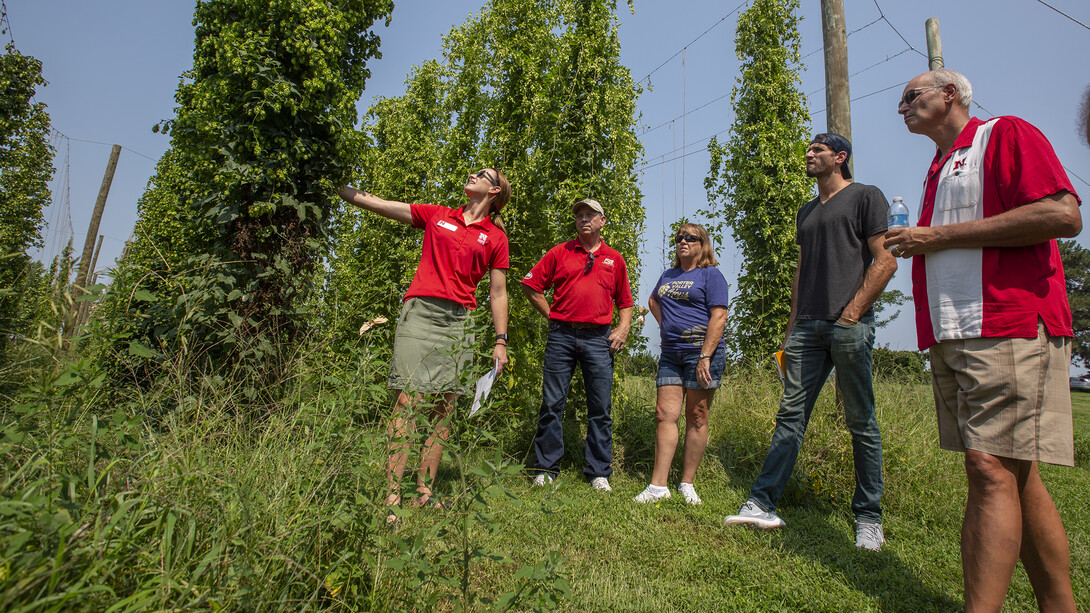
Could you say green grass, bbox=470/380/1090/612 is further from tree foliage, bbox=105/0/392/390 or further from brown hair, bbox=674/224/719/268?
tree foliage, bbox=105/0/392/390

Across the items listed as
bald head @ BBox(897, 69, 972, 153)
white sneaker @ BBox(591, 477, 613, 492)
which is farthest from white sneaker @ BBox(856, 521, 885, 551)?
bald head @ BBox(897, 69, 972, 153)

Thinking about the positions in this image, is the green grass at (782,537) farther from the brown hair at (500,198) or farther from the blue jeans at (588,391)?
the brown hair at (500,198)

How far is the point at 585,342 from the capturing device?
14.2 feet

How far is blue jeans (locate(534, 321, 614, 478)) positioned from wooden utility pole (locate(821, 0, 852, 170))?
132 inches

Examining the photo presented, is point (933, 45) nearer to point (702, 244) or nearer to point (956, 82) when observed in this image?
point (702, 244)

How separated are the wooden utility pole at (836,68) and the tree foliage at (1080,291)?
41.7 m

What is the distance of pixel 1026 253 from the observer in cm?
206

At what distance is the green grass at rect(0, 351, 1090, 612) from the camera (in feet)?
4.30

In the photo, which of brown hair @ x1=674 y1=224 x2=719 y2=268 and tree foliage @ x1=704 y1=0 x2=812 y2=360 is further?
tree foliage @ x1=704 y1=0 x2=812 y2=360

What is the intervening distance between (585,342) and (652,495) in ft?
3.83

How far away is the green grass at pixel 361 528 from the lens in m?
1.31

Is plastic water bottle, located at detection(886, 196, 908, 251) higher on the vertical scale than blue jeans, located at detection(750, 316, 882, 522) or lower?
higher

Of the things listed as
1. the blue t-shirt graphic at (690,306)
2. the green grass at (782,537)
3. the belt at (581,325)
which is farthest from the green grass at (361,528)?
the belt at (581,325)

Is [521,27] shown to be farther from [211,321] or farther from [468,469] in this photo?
[468,469]
